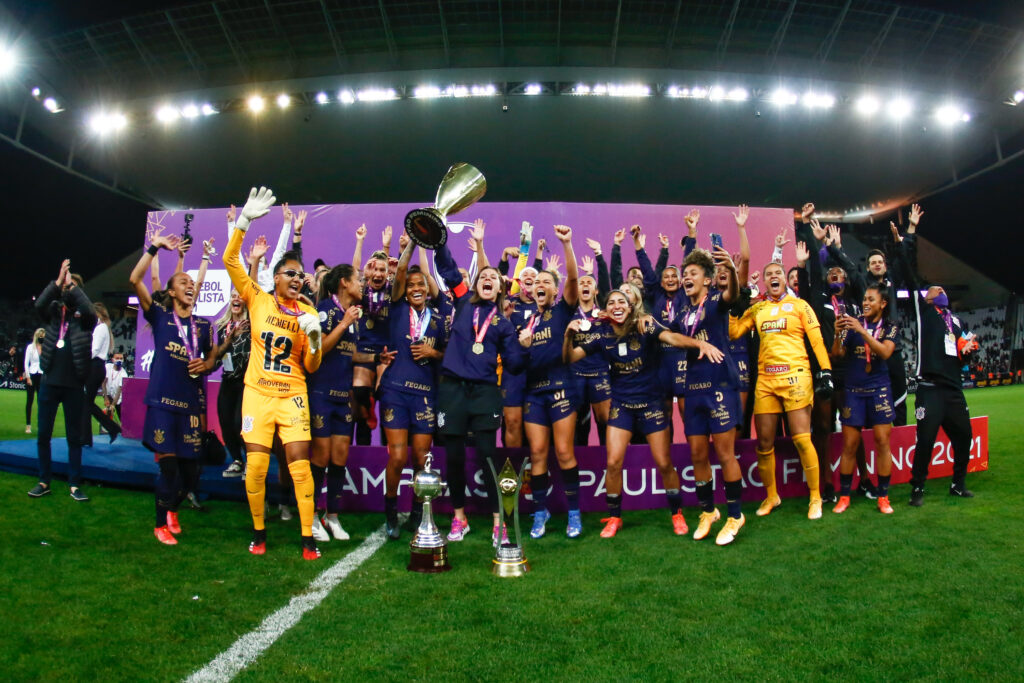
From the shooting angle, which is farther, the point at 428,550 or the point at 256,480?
the point at 256,480

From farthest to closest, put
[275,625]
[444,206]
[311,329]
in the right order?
[444,206]
[311,329]
[275,625]

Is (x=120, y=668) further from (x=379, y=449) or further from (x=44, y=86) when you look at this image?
(x=44, y=86)

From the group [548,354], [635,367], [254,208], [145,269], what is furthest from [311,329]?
[635,367]

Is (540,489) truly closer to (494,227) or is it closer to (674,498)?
(674,498)

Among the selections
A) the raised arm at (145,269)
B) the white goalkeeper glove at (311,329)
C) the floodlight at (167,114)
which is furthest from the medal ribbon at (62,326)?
the floodlight at (167,114)

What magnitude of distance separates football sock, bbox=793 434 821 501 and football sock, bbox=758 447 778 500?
242mm

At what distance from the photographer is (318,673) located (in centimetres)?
284

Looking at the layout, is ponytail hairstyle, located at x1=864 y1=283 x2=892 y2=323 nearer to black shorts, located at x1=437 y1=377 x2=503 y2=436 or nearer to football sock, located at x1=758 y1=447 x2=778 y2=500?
football sock, located at x1=758 y1=447 x2=778 y2=500

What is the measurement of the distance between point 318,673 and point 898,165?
89.5 ft

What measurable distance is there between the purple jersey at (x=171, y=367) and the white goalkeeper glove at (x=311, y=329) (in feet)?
3.59

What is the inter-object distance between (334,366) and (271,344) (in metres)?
0.71

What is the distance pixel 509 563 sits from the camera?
14.1 feet

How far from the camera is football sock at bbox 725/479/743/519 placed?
510cm

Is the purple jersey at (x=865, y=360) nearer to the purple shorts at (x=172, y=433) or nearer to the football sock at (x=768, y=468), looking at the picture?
the football sock at (x=768, y=468)
